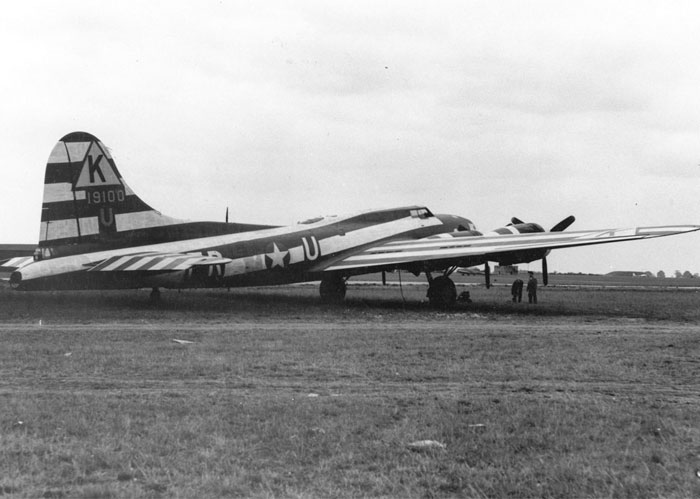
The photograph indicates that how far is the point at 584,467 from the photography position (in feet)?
22.1

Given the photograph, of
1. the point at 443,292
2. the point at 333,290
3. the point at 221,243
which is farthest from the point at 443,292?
the point at 221,243

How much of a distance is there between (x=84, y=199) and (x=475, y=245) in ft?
50.6

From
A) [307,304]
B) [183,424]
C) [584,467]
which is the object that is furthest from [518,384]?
[307,304]

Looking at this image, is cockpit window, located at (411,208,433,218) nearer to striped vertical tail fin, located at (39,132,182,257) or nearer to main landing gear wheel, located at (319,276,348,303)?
main landing gear wheel, located at (319,276,348,303)

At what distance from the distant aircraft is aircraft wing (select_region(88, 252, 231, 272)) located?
3cm

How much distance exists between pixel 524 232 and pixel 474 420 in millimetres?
24593

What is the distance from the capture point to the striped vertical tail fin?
76.7 feet

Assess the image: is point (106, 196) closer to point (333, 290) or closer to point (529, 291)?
point (333, 290)

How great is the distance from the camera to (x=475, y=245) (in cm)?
2934

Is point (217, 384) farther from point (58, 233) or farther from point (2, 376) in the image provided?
point (58, 233)

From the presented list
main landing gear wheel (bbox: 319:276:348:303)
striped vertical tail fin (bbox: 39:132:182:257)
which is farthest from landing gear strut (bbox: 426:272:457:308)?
striped vertical tail fin (bbox: 39:132:182:257)

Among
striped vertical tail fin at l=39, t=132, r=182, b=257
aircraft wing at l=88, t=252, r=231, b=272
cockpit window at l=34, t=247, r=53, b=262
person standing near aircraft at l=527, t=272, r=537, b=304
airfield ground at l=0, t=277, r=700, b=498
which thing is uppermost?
striped vertical tail fin at l=39, t=132, r=182, b=257

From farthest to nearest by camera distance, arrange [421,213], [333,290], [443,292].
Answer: [421,213]
[333,290]
[443,292]

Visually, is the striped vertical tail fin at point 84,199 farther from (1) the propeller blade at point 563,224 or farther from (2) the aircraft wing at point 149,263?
(1) the propeller blade at point 563,224
